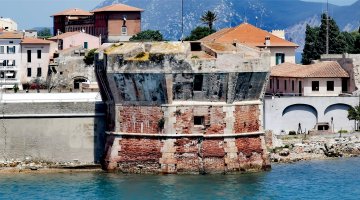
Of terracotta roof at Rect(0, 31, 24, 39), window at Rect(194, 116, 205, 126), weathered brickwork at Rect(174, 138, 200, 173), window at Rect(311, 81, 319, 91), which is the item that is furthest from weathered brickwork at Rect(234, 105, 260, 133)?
terracotta roof at Rect(0, 31, 24, 39)

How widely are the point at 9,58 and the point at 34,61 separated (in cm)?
184

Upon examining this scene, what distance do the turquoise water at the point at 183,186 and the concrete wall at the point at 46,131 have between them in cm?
125

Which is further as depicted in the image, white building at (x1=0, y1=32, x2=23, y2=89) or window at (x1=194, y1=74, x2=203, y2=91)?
white building at (x1=0, y1=32, x2=23, y2=89)

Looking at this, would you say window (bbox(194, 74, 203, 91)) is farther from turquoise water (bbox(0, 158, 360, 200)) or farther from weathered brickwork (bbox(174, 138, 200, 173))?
turquoise water (bbox(0, 158, 360, 200))

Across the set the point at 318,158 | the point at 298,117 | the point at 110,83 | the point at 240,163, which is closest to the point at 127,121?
the point at 110,83

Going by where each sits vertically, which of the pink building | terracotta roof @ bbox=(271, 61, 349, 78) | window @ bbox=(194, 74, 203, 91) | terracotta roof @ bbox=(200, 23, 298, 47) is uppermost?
the pink building

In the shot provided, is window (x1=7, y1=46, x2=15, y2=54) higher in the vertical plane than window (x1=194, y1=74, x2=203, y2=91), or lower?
higher

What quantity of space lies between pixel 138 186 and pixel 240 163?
4396 millimetres

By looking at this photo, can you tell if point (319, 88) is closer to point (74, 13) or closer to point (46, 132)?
point (46, 132)

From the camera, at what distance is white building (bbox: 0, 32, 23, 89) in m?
84.8

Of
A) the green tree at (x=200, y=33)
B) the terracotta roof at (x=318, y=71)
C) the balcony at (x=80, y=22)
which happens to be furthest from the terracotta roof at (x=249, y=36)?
the balcony at (x=80, y=22)

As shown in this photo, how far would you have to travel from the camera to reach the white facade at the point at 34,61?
85500 millimetres

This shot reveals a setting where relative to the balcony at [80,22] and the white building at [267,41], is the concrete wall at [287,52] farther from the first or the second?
the balcony at [80,22]

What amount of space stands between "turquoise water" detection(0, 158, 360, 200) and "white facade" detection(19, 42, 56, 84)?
37.6m
